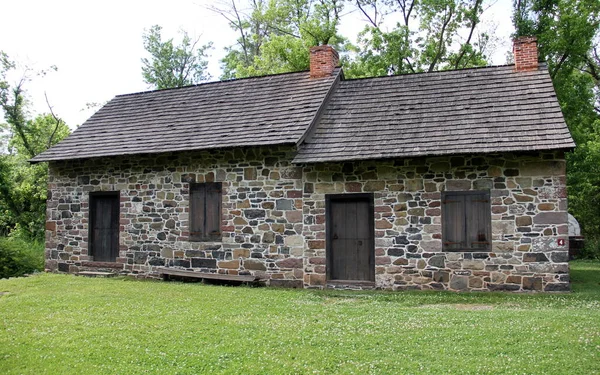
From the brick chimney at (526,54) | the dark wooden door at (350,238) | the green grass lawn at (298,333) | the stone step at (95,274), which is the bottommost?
the green grass lawn at (298,333)

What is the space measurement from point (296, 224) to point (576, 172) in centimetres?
1438

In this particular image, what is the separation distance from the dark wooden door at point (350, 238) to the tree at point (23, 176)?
16.5m

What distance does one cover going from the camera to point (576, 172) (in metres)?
21.8

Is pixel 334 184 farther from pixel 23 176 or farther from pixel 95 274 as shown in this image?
pixel 23 176

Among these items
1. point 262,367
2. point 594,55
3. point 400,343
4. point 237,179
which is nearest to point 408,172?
point 237,179

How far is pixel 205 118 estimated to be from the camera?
1470 cm

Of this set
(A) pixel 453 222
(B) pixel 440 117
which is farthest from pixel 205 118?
(A) pixel 453 222

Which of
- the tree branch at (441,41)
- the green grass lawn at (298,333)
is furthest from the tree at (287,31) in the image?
the green grass lawn at (298,333)

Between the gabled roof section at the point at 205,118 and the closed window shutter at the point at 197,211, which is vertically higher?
the gabled roof section at the point at 205,118

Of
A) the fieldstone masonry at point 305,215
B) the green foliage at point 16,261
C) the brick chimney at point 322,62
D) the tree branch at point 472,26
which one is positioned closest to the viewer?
the fieldstone masonry at point 305,215

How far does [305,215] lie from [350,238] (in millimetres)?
1106

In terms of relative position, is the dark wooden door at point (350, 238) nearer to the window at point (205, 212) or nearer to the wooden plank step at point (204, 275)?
the wooden plank step at point (204, 275)

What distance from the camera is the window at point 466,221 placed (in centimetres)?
1117

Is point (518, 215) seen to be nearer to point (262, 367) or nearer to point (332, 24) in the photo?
point (262, 367)
